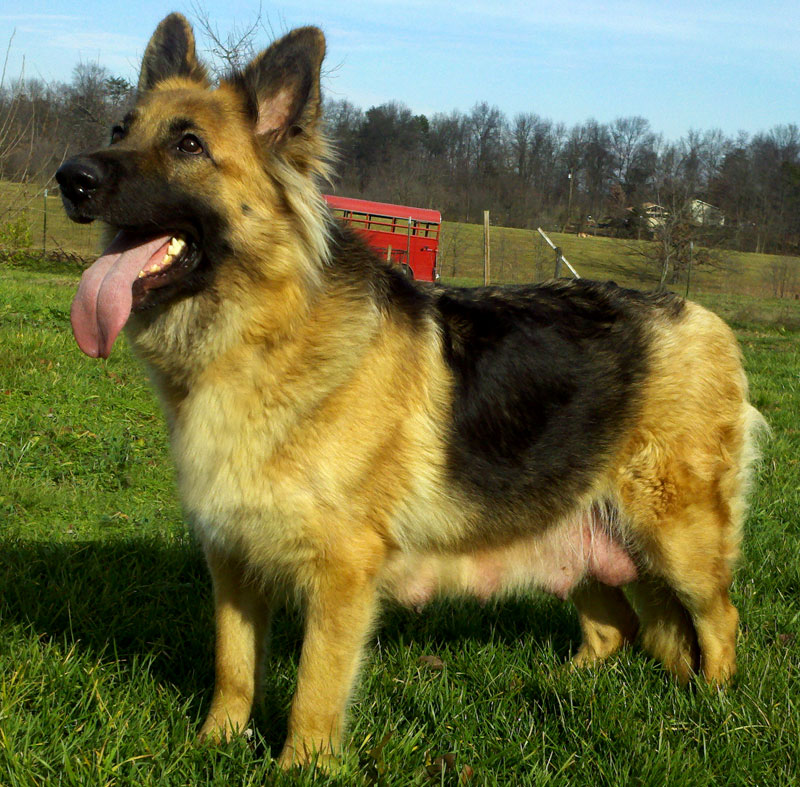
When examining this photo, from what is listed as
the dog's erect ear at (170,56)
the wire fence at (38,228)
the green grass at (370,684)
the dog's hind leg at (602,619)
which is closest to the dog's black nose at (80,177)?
the dog's erect ear at (170,56)

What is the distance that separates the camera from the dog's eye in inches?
114

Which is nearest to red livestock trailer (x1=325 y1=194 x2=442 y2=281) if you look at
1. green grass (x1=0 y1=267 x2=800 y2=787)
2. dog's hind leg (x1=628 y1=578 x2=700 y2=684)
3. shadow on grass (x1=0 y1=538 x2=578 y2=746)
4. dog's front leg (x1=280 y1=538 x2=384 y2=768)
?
green grass (x1=0 y1=267 x2=800 y2=787)

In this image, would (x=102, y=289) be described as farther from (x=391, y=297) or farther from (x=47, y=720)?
(x=47, y=720)

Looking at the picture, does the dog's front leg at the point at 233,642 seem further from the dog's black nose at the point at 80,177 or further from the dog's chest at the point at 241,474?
the dog's black nose at the point at 80,177

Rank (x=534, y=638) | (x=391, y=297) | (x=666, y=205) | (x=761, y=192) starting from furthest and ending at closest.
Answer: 1. (x=761, y=192)
2. (x=666, y=205)
3. (x=534, y=638)
4. (x=391, y=297)

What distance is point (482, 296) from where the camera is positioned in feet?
11.7

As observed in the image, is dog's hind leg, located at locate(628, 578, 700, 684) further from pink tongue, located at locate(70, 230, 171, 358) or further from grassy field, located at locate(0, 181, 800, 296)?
grassy field, located at locate(0, 181, 800, 296)

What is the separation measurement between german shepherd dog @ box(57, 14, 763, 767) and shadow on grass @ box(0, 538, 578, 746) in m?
0.45

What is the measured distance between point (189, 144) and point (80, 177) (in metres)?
0.44

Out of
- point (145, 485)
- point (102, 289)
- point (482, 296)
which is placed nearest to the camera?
point (102, 289)

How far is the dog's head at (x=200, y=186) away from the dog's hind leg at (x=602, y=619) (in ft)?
7.51

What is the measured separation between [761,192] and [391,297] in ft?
260

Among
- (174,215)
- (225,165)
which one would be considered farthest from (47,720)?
(225,165)

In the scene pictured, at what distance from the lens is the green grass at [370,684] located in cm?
283
